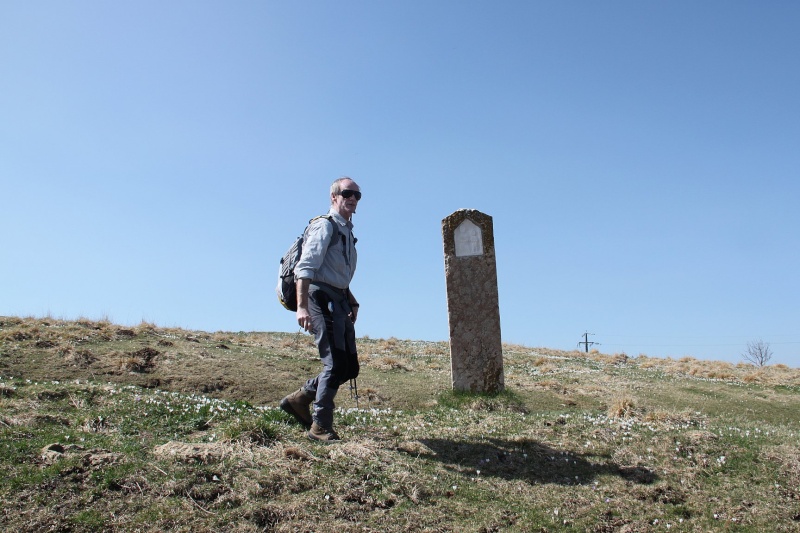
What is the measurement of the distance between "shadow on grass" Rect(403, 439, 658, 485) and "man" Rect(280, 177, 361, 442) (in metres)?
1.07

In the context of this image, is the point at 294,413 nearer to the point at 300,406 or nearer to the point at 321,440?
the point at 300,406

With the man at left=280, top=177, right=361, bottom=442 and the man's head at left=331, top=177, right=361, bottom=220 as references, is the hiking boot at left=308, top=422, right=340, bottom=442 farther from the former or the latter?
the man's head at left=331, top=177, right=361, bottom=220

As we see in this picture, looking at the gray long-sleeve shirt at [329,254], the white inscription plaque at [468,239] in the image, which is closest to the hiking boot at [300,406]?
the gray long-sleeve shirt at [329,254]

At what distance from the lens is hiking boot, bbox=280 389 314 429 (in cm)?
668

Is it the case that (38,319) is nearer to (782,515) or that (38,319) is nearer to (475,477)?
(475,477)

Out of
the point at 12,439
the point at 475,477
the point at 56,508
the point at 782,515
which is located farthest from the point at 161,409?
the point at 782,515

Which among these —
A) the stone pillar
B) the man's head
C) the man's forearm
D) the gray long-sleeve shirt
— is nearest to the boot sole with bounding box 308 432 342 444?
the man's forearm

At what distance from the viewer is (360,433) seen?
691cm

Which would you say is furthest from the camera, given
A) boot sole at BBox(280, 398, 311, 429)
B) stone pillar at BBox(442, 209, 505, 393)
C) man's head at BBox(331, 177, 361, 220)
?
stone pillar at BBox(442, 209, 505, 393)

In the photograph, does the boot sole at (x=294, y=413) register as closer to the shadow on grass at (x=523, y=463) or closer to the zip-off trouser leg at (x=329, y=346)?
the zip-off trouser leg at (x=329, y=346)

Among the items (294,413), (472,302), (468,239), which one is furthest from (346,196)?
(468,239)

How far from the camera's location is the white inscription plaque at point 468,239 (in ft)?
38.1

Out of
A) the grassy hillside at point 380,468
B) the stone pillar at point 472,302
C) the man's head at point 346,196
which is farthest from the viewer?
the stone pillar at point 472,302

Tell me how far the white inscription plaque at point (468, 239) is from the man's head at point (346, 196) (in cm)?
526
